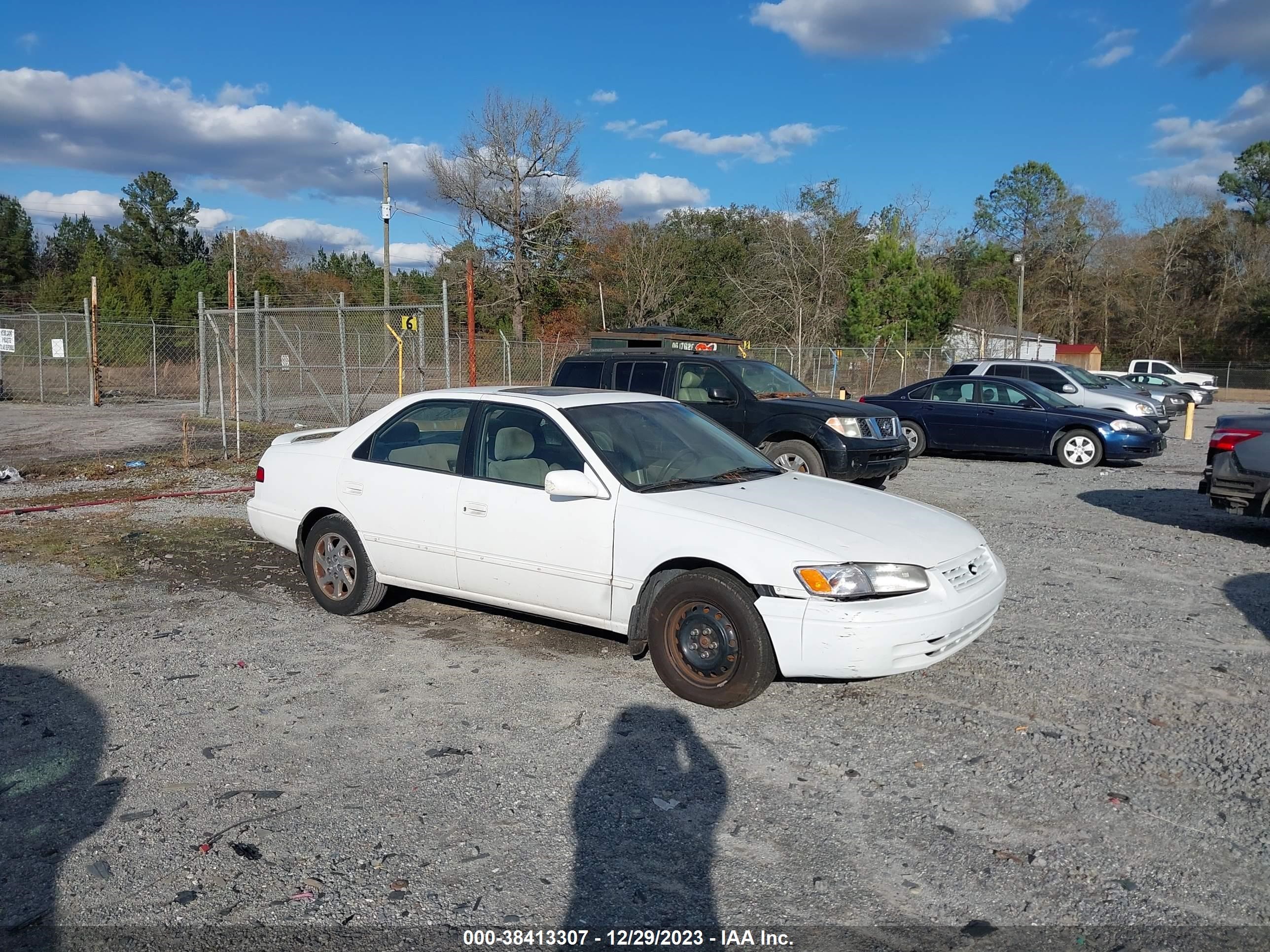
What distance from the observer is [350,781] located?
412cm

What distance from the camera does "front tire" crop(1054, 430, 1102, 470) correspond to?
15.2 metres

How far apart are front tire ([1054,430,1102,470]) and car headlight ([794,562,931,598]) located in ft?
39.1

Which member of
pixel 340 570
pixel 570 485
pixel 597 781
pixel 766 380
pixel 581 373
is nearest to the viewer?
pixel 597 781

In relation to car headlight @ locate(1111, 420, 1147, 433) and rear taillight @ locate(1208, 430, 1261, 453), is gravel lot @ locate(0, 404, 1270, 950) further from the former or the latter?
car headlight @ locate(1111, 420, 1147, 433)

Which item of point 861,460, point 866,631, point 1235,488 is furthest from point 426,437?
point 1235,488

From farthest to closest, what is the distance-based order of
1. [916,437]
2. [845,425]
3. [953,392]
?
[916,437]
[953,392]
[845,425]

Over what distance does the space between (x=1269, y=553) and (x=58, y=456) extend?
15.7 m

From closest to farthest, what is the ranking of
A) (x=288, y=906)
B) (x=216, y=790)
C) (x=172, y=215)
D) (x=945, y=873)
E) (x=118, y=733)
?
(x=288, y=906)
(x=945, y=873)
(x=216, y=790)
(x=118, y=733)
(x=172, y=215)

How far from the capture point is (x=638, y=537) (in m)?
5.12

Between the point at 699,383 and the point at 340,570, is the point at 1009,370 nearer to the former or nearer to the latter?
the point at 699,383

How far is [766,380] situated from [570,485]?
7.73 meters

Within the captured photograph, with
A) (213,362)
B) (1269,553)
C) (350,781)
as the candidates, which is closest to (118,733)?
(350,781)

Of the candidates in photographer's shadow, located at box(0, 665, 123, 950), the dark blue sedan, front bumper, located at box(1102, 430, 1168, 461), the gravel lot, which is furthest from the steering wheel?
front bumper, located at box(1102, 430, 1168, 461)

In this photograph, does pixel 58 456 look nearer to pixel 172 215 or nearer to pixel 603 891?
pixel 603 891
